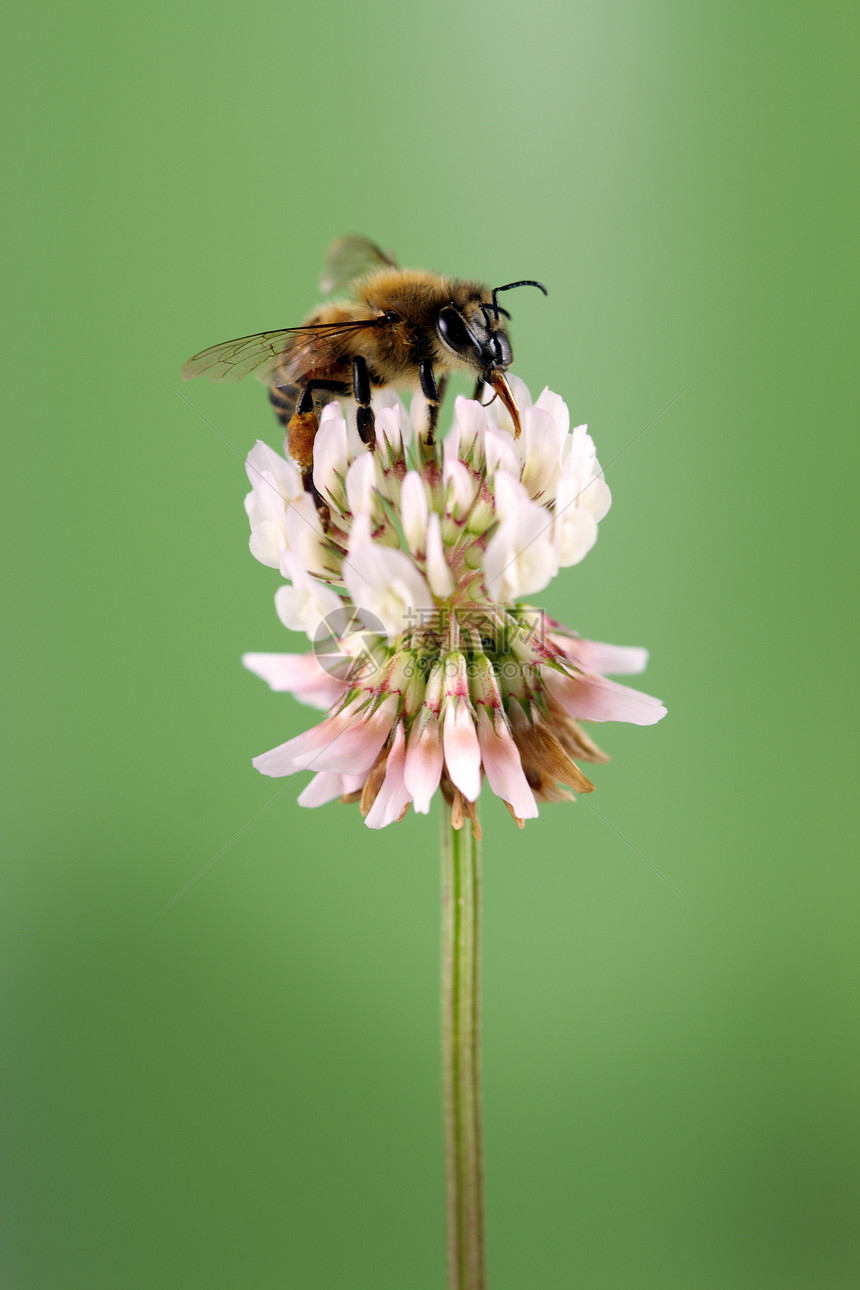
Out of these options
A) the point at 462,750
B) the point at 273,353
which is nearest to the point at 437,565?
the point at 462,750

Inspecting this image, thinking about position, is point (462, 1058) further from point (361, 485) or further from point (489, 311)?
point (489, 311)

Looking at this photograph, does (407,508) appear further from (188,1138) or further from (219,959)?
(188,1138)

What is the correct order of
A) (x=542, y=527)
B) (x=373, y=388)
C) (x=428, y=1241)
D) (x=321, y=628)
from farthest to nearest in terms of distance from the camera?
(x=428, y=1241)
(x=373, y=388)
(x=321, y=628)
(x=542, y=527)

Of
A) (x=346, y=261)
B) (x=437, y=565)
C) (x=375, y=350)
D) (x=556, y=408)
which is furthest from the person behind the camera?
(x=346, y=261)

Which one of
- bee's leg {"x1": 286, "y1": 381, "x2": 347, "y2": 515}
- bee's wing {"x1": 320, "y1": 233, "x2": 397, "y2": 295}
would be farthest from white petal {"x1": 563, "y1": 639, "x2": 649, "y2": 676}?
bee's wing {"x1": 320, "y1": 233, "x2": 397, "y2": 295}

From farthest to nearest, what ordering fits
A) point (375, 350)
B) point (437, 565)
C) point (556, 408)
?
point (375, 350)
point (556, 408)
point (437, 565)

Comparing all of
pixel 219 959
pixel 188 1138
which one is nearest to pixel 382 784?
pixel 219 959
